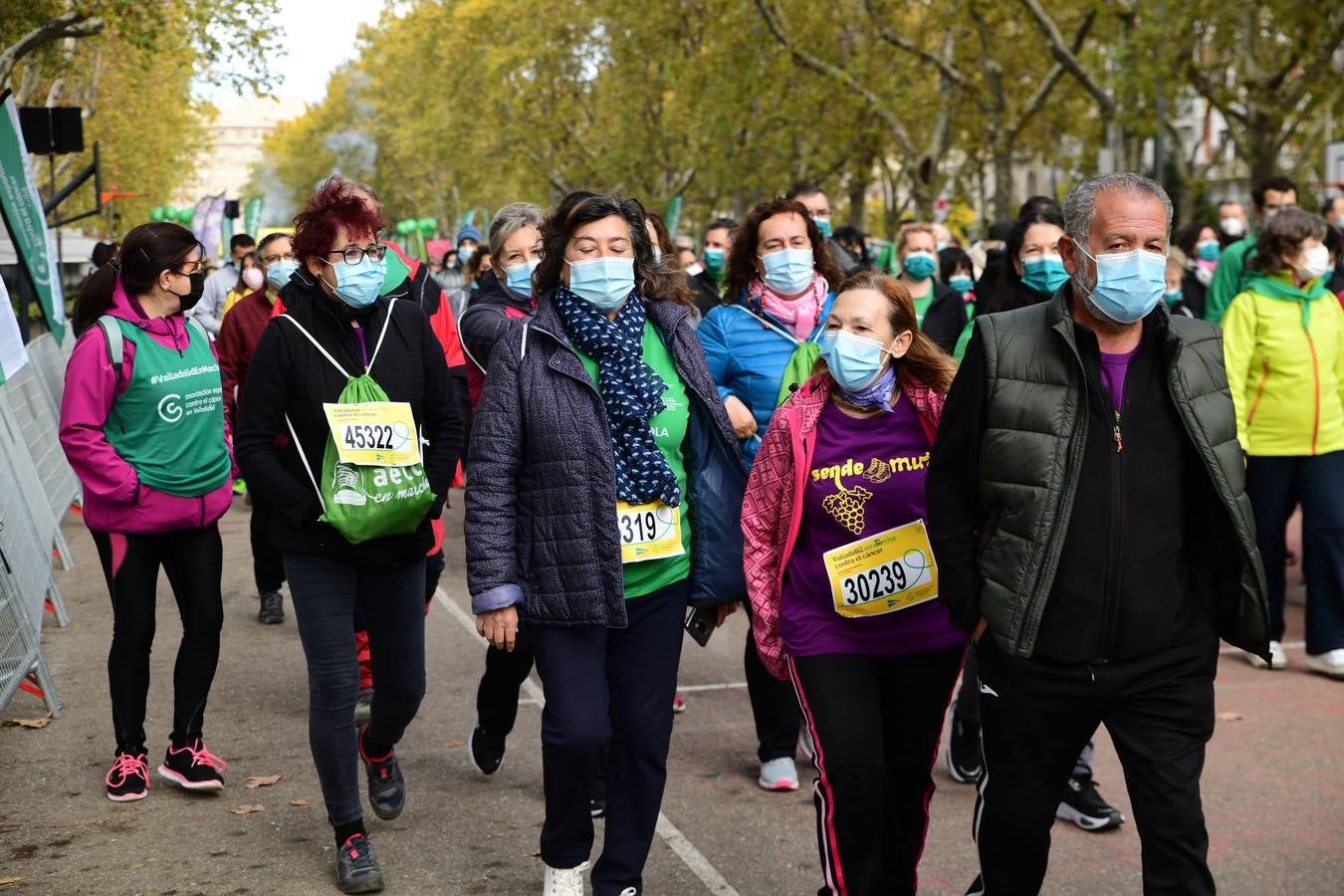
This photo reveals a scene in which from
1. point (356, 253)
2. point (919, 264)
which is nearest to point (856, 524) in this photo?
point (356, 253)

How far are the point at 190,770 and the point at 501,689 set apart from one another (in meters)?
1.16

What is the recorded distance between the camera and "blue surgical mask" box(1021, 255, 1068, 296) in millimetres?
5922

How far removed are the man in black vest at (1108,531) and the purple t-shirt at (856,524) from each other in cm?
47

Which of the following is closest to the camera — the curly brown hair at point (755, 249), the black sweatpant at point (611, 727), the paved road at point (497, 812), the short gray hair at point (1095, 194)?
the short gray hair at point (1095, 194)

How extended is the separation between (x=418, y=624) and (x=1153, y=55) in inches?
785

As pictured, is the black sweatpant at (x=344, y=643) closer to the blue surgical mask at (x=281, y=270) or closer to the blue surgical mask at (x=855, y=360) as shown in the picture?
the blue surgical mask at (x=855, y=360)

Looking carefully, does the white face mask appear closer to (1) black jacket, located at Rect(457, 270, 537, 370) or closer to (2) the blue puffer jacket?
(2) the blue puffer jacket

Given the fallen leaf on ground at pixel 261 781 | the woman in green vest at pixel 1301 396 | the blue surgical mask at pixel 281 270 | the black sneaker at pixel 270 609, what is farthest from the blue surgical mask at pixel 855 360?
the black sneaker at pixel 270 609

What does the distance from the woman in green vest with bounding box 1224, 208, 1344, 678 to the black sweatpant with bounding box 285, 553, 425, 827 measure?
444 cm

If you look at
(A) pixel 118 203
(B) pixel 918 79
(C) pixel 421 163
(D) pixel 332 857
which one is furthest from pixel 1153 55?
(C) pixel 421 163

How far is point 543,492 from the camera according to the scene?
171 inches

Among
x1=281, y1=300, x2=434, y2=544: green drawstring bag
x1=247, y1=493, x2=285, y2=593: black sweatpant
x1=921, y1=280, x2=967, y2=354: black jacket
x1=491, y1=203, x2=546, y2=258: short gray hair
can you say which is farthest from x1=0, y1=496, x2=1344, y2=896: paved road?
x1=491, y1=203, x2=546, y2=258: short gray hair

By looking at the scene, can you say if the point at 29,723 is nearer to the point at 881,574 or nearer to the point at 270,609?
the point at 270,609

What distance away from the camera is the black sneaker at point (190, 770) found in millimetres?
5887
